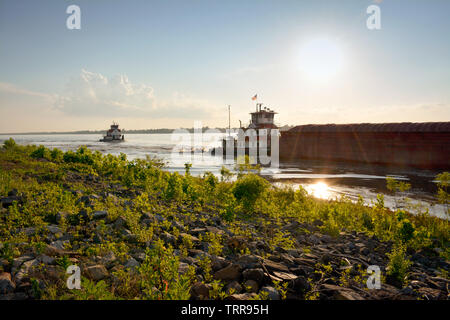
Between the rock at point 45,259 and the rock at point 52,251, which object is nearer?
the rock at point 45,259

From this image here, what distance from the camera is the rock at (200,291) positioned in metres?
2.94

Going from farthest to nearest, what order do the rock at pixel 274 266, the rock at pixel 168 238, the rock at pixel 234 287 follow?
the rock at pixel 168 238
the rock at pixel 274 266
the rock at pixel 234 287

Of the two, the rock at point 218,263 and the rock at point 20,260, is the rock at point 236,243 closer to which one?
the rock at point 218,263

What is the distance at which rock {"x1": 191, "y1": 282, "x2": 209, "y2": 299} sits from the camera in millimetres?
2942

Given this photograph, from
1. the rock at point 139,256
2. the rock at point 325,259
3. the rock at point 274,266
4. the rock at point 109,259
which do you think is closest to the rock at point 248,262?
the rock at point 274,266

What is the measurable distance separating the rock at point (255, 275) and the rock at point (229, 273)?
0.32ft

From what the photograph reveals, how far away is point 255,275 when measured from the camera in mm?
3320

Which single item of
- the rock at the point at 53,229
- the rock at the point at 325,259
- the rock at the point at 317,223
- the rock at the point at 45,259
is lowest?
the rock at the point at 317,223

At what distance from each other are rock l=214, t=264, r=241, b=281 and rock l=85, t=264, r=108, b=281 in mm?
1443

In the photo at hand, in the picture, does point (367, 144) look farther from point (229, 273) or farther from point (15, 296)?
point (15, 296)

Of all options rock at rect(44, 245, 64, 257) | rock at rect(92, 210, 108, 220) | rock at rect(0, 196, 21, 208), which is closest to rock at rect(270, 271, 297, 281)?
rock at rect(44, 245, 64, 257)

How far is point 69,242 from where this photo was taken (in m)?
3.84
